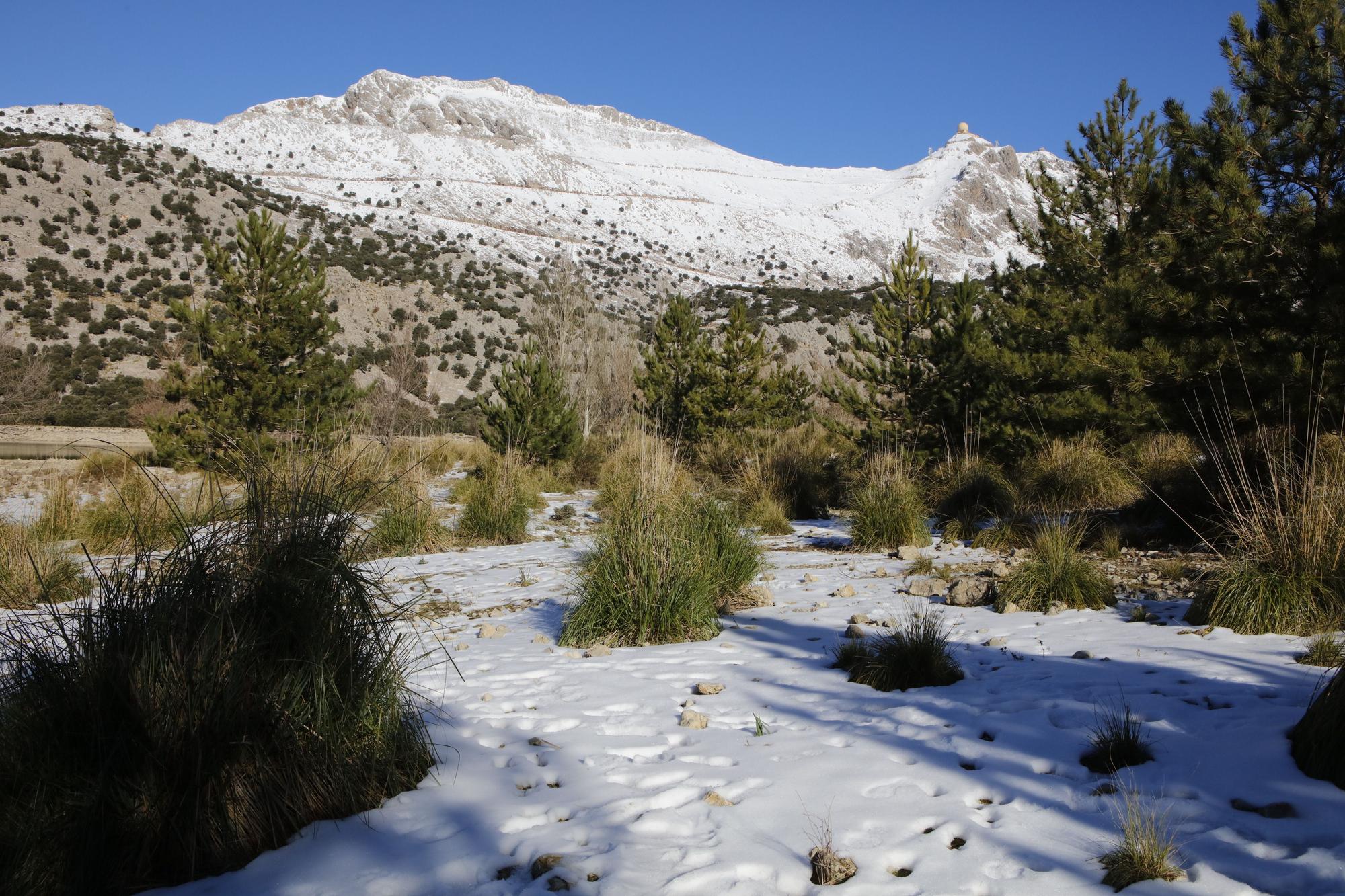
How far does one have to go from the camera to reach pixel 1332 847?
2.40 meters

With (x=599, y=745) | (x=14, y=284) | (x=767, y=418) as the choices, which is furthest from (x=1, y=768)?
(x=14, y=284)

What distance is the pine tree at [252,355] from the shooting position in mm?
14852

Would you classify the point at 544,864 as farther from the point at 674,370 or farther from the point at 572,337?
the point at 572,337

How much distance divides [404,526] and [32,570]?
3.52 metres

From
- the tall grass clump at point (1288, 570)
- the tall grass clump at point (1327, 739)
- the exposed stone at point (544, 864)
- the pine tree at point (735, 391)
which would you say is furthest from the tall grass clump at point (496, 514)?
the tall grass clump at point (1327, 739)

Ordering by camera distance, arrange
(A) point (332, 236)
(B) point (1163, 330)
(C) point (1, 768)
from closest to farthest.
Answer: (C) point (1, 768), (B) point (1163, 330), (A) point (332, 236)

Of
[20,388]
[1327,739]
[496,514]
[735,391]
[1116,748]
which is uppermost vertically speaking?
[735,391]

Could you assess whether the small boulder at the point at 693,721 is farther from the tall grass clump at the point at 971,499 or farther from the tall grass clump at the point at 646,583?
the tall grass clump at the point at 971,499

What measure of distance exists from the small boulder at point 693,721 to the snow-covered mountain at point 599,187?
165 ft

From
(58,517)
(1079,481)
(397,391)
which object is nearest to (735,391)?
(397,391)

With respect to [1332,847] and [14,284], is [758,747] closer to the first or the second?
[1332,847]

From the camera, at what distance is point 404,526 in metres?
9.83

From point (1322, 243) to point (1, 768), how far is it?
28.5 feet

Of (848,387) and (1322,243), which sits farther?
(848,387)
